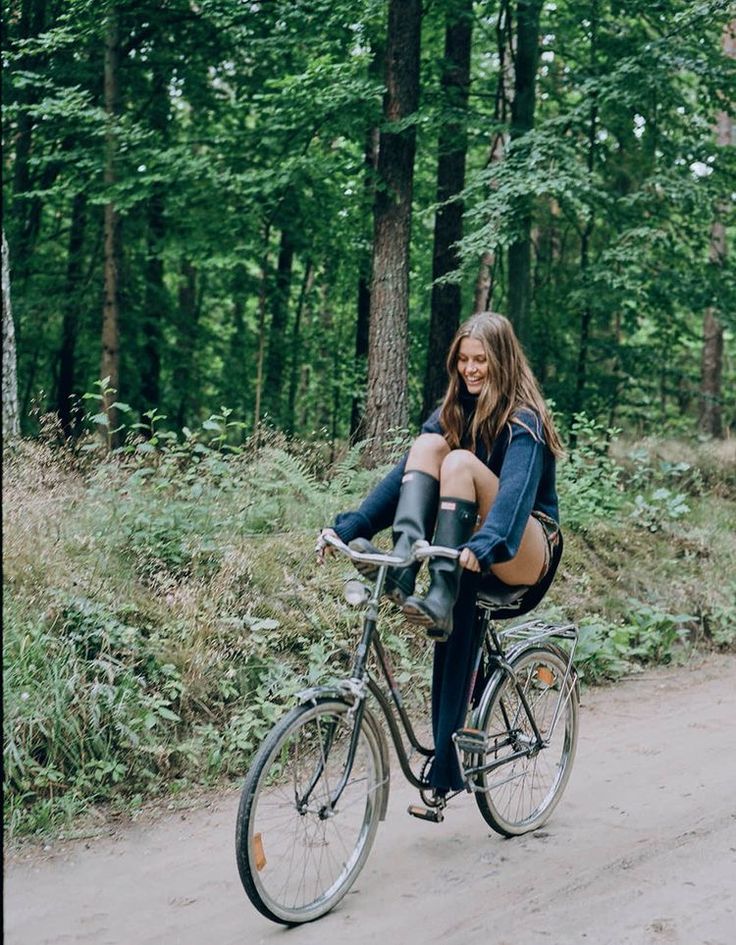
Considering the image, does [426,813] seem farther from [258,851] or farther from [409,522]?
[409,522]

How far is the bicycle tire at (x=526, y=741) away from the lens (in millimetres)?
4324

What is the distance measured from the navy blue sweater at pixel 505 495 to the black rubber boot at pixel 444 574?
0.07 metres

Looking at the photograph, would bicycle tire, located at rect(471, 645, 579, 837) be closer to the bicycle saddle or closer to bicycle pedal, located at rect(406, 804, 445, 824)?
bicycle pedal, located at rect(406, 804, 445, 824)

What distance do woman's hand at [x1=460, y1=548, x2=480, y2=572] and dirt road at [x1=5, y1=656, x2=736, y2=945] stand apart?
1.27m

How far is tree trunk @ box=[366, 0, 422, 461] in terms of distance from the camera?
10.4 m

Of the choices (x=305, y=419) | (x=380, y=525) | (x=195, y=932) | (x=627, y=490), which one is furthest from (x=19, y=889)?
(x=305, y=419)

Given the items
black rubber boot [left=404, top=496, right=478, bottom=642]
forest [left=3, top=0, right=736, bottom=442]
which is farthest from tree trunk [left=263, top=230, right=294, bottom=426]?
black rubber boot [left=404, top=496, right=478, bottom=642]

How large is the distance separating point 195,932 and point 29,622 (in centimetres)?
215

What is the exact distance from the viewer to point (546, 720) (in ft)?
15.5

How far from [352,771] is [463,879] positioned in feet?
2.36

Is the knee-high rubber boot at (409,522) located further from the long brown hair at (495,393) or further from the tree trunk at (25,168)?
the tree trunk at (25,168)

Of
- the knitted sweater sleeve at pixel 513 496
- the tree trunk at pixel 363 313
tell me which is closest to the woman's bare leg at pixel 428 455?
the knitted sweater sleeve at pixel 513 496

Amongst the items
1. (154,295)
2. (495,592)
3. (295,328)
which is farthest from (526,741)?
(295,328)

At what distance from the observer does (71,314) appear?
16547mm
